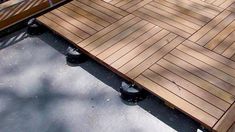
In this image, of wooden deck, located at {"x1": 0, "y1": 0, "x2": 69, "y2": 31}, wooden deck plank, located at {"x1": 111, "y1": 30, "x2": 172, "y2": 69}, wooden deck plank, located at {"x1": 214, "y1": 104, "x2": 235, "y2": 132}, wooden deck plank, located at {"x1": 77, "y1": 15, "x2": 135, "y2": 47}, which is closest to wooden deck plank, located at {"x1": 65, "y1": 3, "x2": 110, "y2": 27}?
wooden deck plank, located at {"x1": 77, "y1": 15, "x2": 135, "y2": 47}

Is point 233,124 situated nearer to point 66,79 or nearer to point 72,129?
point 72,129

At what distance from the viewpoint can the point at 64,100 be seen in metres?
4.47

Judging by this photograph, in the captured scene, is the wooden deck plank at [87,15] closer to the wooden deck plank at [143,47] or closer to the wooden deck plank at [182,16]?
the wooden deck plank at [143,47]

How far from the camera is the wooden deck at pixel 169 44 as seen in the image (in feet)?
12.9

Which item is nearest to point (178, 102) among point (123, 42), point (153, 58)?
point (153, 58)

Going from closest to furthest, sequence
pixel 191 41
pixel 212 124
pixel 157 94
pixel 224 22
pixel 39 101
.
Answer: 1. pixel 212 124
2. pixel 157 94
3. pixel 39 101
4. pixel 191 41
5. pixel 224 22

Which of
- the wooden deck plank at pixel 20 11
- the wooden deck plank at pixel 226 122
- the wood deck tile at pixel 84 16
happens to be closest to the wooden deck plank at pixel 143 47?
the wood deck tile at pixel 84 16

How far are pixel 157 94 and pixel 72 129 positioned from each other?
118 centimetres

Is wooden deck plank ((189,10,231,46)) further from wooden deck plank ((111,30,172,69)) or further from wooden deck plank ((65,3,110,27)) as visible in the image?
wooden deck plank ((65,3,110,27))

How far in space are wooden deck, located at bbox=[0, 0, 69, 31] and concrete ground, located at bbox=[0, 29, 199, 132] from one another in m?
0.51

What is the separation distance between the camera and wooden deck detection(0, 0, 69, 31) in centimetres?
555

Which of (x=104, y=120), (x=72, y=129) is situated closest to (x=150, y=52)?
(x=104, y=120)

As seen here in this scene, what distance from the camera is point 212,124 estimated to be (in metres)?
3.60

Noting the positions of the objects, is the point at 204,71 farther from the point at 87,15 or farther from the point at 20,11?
the point at 20,11
